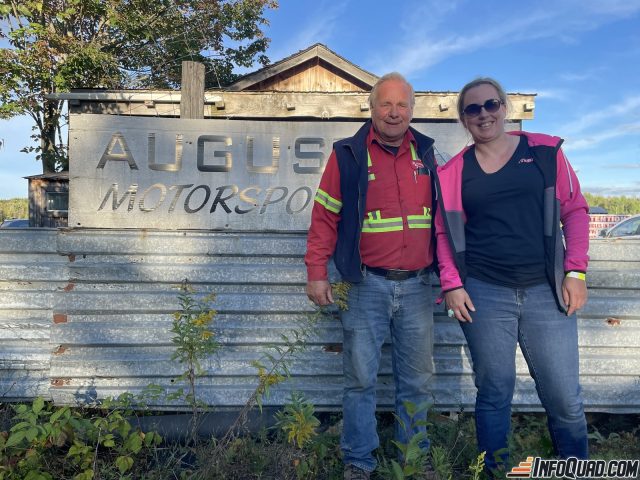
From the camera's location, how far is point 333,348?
3.54m

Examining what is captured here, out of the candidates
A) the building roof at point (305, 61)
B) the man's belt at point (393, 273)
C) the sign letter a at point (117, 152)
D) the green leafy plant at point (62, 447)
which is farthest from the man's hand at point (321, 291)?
the building roof at point (305, 61)

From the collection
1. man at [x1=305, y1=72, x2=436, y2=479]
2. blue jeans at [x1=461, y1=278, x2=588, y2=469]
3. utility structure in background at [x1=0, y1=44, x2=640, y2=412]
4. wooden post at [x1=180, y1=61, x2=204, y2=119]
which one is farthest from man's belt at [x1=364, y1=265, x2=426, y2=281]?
wooden post at [x1=180, y1=61, x2=204, y2=119]

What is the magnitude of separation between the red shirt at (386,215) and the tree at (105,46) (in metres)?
10.5

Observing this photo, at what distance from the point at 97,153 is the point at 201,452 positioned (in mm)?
2281

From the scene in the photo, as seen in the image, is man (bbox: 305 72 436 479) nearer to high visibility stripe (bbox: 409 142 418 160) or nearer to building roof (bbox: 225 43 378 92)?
high visibility stripe (bbox: 409 142 418 160)

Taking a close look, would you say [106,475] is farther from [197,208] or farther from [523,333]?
[523,333]

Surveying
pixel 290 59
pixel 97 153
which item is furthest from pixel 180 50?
pixel 97 153

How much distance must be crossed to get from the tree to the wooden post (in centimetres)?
865

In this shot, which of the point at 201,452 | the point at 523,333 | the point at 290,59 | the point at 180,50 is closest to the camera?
the point at 523,333

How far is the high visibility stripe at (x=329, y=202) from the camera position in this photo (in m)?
2.58

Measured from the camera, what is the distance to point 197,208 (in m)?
3.59

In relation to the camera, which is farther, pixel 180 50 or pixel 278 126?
pixel 180 50

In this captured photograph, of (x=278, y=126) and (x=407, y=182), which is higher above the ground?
(x=278, y=126)

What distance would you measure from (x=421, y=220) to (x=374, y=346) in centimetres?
74
